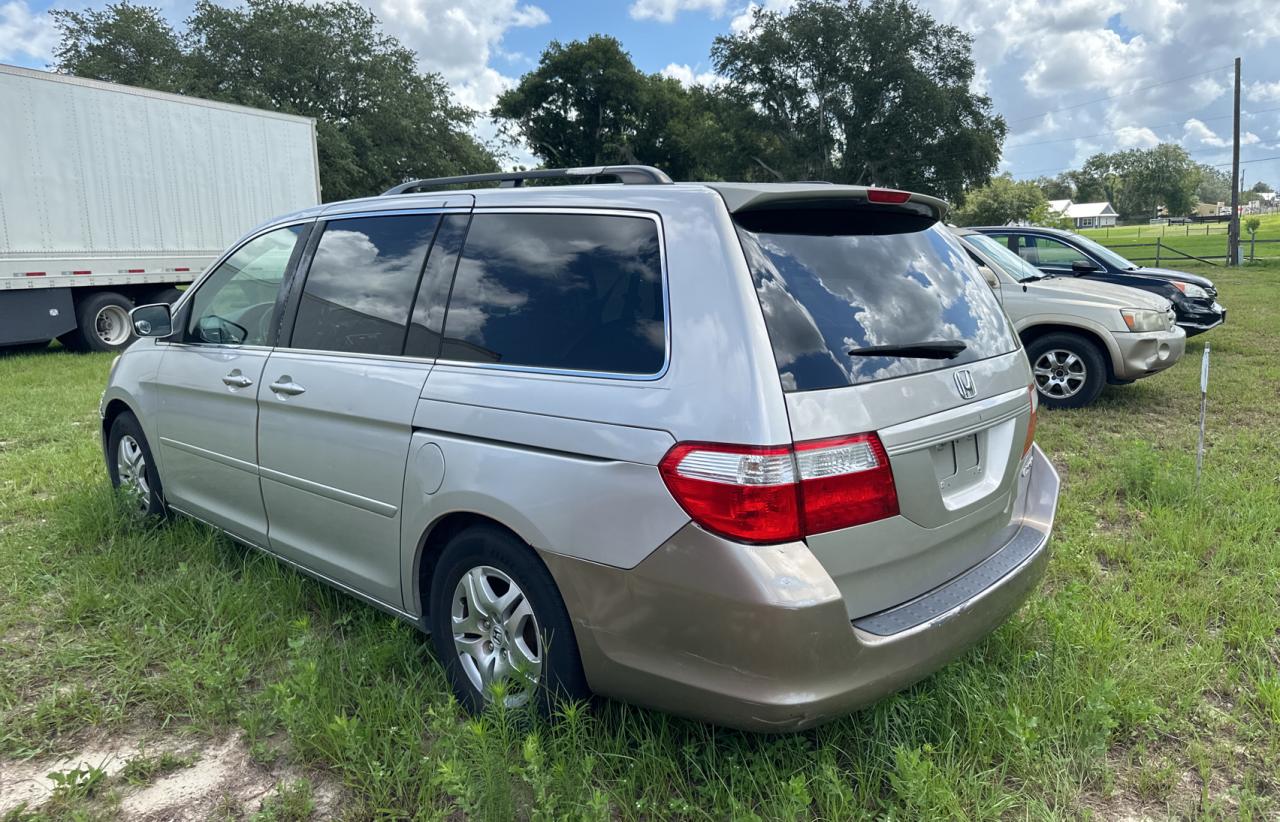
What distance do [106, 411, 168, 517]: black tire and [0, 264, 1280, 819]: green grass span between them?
0.14 metres

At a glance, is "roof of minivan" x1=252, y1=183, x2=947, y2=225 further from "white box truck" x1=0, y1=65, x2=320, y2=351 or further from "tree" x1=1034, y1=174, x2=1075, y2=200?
"tree" x1=1034, y1=174, x2=1075, y2=200

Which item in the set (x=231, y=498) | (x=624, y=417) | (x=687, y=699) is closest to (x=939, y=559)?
(x=687, y=699)

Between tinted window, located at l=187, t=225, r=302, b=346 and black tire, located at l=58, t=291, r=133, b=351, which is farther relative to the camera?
black tire, located at l=58, t=291, r=133, b=351

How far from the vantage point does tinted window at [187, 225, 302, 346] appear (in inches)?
147

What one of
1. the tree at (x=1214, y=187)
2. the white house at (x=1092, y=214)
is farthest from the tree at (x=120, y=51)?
the tree at (x=1214, y=187)

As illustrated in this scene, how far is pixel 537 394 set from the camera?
2475 mm

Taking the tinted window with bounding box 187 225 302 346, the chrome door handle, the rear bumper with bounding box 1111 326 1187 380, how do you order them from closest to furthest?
the chrome door handle < the tinted window with bounding box 187 225 302 346 < the rear bumper with bounding box 1111 326 1187 380

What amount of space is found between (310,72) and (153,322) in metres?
32.9

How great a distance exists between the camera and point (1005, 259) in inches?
333

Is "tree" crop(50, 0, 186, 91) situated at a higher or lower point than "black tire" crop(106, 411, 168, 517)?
higher

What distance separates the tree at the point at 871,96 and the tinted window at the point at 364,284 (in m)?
38.2

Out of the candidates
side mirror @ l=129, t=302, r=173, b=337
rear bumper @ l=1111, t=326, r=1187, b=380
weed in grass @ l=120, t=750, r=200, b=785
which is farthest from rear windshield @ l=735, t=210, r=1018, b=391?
Answer: rear bumper @ l=1111, t=326, r=1187, b=380

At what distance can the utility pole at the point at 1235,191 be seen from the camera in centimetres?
2759

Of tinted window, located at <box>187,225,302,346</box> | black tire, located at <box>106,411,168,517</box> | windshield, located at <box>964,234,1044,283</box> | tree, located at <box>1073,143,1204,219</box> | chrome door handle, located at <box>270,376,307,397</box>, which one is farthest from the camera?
tree, located at <box>1073,143,1204,219</box>
